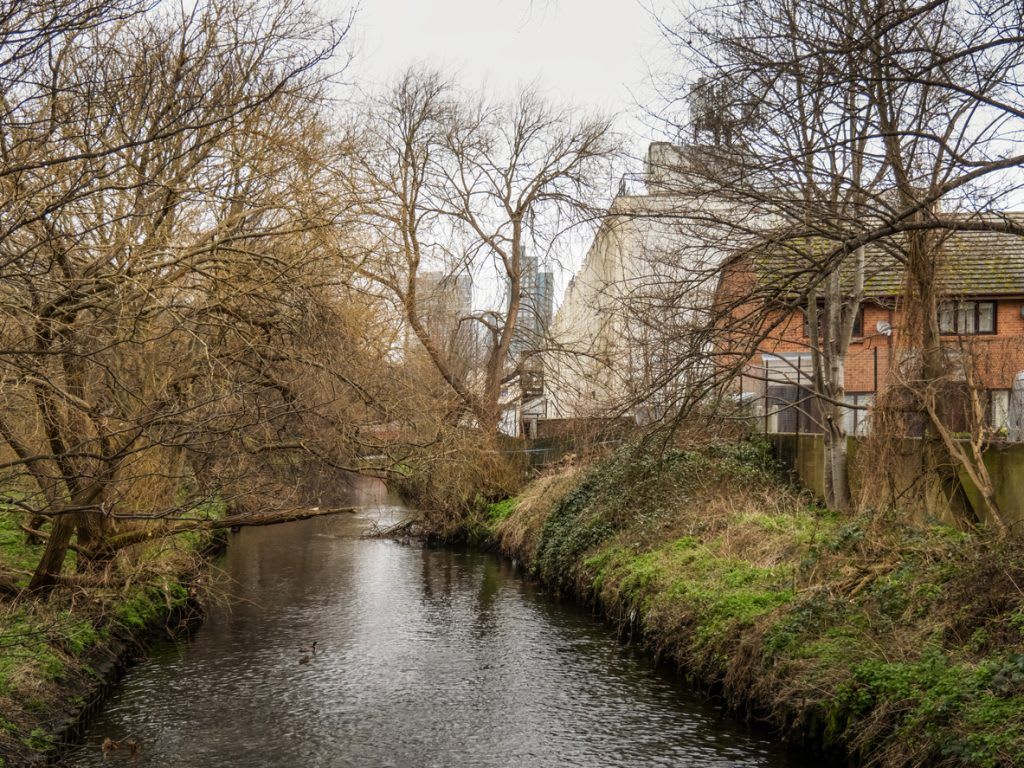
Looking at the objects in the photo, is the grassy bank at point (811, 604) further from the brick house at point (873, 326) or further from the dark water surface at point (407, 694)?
the brick house at point (873, 326)

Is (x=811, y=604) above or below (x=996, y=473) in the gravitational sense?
below

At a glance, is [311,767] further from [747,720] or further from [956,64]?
[956,64]

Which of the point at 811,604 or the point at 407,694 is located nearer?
the point at 811,604

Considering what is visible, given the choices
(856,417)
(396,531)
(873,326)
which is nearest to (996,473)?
(856,417)

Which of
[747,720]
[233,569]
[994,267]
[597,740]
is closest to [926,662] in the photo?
[747,720]

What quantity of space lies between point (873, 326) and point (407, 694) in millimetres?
19658

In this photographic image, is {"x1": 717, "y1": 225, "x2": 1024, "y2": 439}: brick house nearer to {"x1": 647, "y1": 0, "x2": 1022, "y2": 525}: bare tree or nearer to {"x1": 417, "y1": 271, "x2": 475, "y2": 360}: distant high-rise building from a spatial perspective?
{"x1": 647, "y1": 0, "x2": 1022, "y2": 525}: bare tree

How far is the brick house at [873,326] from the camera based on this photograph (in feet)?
36.2

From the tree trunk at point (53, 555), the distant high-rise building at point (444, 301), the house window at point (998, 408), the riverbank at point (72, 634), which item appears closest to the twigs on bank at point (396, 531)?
the distant high-rise building at point (444, 301)

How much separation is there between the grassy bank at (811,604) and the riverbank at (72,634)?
249 inches

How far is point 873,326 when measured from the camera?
1099 inches

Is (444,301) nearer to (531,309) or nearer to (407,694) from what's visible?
(531,309)

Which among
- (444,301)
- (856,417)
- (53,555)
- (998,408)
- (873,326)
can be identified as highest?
(444,301)

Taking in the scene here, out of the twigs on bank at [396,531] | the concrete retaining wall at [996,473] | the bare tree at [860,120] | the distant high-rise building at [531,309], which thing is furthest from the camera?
the distant high-rise building at [531,309]
